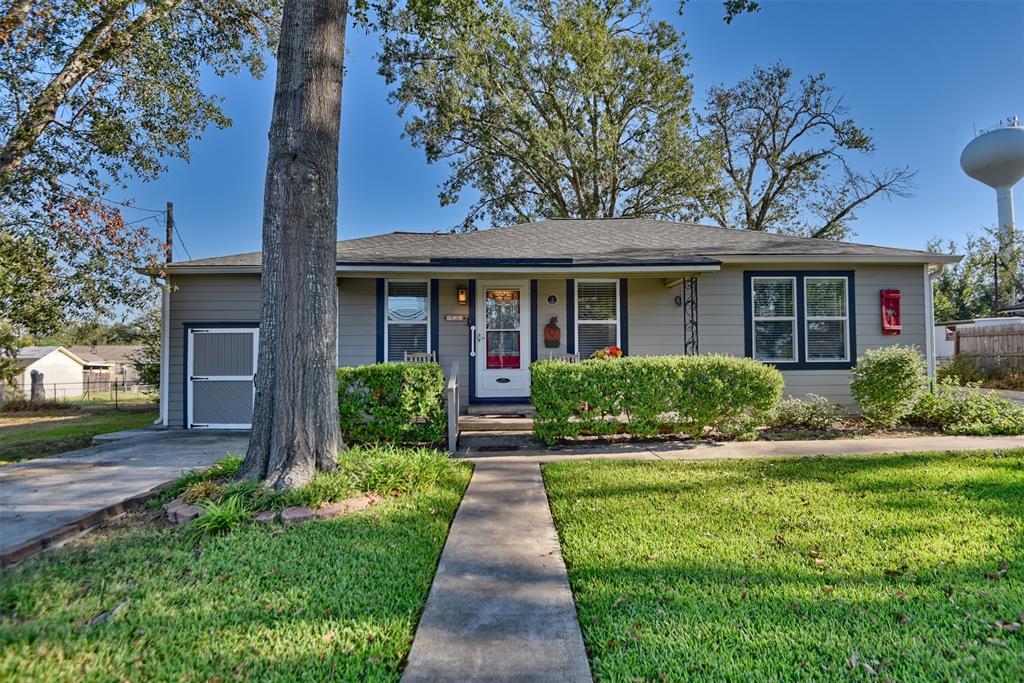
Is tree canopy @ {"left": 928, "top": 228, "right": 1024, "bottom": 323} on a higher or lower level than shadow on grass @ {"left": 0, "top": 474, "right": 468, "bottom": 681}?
higher

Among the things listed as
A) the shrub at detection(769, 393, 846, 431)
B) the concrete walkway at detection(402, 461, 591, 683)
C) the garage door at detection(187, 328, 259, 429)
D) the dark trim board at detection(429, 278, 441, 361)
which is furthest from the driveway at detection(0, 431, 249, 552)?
the shrub at detection(769, 393, 846, 431)

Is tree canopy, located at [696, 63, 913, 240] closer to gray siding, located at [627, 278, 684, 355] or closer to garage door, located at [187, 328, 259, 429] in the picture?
gray siding, located at [627, 278, 684, 355]

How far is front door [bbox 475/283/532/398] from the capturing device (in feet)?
28.1

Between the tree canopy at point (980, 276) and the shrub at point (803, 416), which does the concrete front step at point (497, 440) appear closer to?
the shrub at point (803, 416)

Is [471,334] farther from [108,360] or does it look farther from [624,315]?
[108,360]

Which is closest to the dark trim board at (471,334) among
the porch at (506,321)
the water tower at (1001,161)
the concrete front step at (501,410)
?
the porch at (506,321)

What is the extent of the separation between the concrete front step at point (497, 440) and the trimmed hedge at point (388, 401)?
2.29ft

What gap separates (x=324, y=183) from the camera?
4324 millimetres

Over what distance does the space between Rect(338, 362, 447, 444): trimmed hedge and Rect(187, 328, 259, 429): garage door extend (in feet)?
11.8

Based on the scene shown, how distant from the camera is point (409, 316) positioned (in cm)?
862

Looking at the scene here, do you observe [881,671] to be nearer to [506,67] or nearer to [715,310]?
[715,310]

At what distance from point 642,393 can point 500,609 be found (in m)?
4.43

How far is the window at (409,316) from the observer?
8.61 meters

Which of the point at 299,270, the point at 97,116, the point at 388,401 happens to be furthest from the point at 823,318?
the point at 97,116
